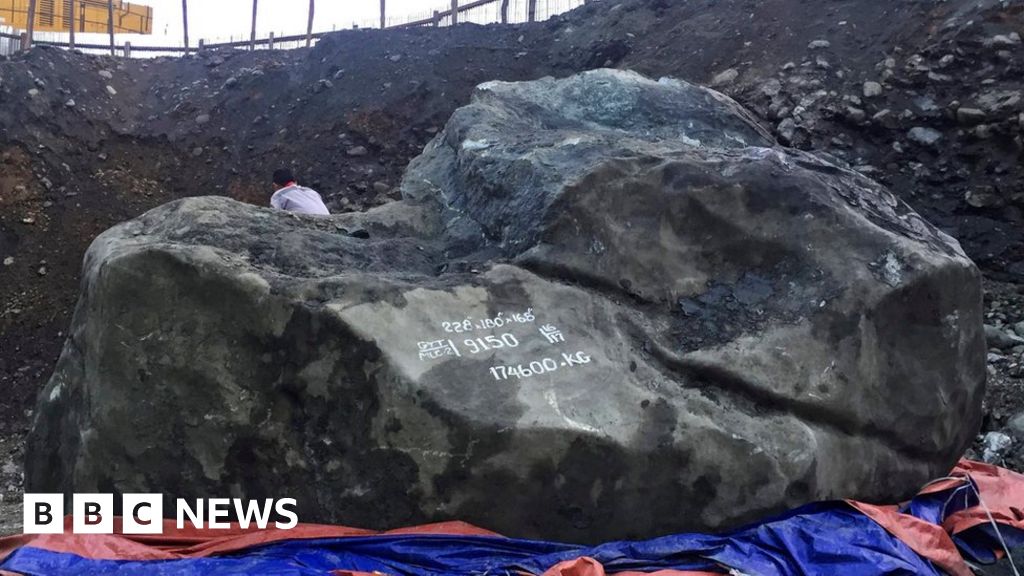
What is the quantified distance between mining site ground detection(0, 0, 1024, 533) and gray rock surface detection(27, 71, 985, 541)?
1536mm

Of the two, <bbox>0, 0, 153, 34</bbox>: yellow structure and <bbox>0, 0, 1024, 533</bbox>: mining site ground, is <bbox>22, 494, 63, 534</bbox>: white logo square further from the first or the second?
<bbox>0, 0, 153, 34</bbox>: yellow structure

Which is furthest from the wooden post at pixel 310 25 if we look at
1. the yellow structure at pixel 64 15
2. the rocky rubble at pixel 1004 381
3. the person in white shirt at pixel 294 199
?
the rocky rubble at pixel 1004 381

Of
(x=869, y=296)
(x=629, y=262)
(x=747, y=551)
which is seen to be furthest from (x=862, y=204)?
(x=747, y=551)

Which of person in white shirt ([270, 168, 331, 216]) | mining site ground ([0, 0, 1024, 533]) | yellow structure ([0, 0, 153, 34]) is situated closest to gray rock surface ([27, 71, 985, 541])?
mining site ground ([0, 0, 1024, 533])

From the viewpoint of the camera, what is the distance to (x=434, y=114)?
8023mm

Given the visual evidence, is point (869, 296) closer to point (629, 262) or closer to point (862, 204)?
point (862, 204)

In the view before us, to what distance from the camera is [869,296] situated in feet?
9.53

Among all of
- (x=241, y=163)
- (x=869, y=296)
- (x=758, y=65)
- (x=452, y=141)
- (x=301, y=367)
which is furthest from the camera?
(x=241, y=163)

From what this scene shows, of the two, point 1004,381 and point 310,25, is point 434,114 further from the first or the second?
point 1004,381

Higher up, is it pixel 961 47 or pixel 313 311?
pixel 961 47

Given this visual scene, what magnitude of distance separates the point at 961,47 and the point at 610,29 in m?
3.28

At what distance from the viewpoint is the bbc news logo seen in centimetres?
261

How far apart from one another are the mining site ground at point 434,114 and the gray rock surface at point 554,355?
154cm

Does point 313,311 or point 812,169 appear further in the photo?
point 812,169
